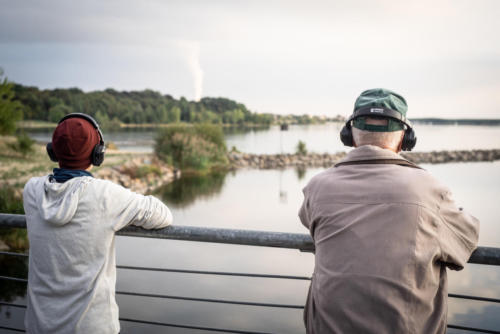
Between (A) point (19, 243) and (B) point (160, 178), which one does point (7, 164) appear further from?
(A) point (19, 243)

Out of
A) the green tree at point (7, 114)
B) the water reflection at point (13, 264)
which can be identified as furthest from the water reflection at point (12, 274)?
the green tree at point (7, 114)

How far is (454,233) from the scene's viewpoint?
116cm

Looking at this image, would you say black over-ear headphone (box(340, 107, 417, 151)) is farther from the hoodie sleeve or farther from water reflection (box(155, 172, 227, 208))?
water reflection (box(155, 172, 227, 208))

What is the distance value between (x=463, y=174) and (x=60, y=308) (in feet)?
73.8

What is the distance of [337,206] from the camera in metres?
1.20

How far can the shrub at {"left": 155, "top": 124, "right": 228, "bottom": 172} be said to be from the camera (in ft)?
61.3

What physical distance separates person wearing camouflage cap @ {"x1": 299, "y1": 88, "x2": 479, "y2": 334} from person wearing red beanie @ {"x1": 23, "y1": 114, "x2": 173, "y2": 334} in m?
0.77

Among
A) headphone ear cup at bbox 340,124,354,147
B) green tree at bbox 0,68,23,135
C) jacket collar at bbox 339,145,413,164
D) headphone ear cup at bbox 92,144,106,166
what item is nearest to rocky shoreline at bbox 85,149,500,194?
headphone ear cup at bbox 340,124,354,147

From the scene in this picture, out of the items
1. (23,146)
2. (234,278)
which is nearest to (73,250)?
(234,278)

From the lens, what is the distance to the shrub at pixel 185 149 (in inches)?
736

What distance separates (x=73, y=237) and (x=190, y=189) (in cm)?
1307

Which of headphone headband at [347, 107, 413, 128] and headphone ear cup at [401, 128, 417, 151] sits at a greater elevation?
headphone headband at [347, 107, 413, 128]

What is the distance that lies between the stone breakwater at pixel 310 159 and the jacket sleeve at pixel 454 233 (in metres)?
19.1

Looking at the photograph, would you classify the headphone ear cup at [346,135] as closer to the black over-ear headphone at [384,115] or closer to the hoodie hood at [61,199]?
the black over-ear headphone at [384,115]
